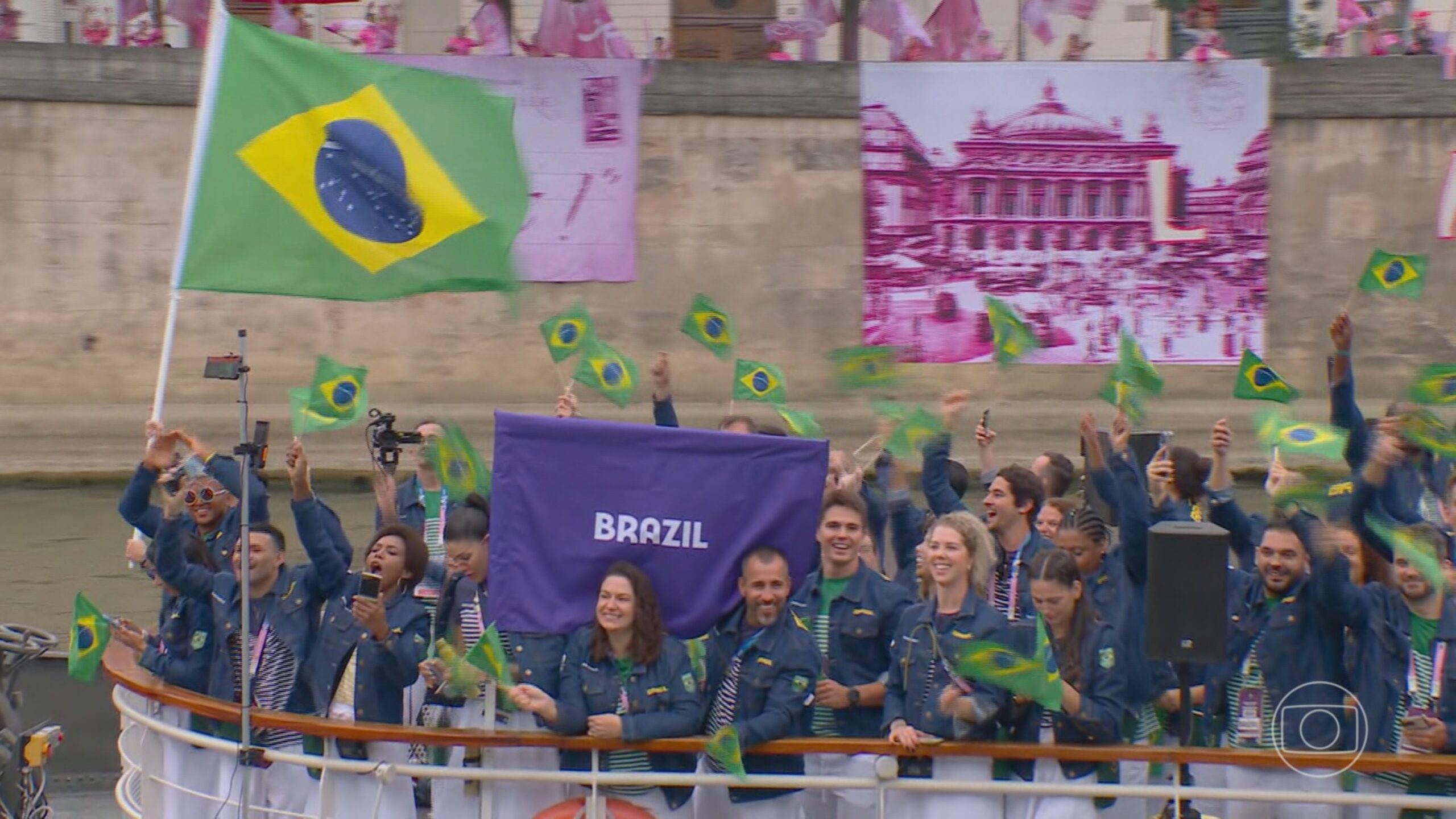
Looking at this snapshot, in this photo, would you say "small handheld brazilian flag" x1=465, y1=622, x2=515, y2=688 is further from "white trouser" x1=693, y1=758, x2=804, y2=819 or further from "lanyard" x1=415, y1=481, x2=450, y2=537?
"lanyard" x1=415, y1=481, x2=450, y2=537

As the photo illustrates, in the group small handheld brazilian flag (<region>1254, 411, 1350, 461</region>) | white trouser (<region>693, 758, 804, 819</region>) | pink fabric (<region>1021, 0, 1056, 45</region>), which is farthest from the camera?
pink fabric (<region>1021, 0, 1056, 45</region>)

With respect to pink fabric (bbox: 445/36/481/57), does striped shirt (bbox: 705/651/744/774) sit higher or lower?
lower

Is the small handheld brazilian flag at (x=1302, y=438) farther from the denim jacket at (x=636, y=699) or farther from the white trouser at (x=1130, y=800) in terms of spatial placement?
the denim jacket at (x=636, y=699)

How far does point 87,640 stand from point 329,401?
1.44m

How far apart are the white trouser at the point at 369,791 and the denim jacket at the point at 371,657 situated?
23 cm

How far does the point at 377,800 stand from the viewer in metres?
6.51

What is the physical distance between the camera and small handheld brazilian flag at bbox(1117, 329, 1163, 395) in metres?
8.02

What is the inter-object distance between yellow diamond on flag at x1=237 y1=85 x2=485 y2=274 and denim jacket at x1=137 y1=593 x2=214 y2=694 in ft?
4.66

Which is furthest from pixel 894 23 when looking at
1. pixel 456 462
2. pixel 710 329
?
pixel 456 462

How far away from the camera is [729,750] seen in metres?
6.23

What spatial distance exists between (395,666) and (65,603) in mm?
9773

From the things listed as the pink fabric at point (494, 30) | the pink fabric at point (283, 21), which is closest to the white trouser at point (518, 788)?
the pink fabric at point (283, 21)

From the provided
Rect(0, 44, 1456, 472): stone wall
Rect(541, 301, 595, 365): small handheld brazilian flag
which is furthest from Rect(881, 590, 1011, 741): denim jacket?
Rect(0, 44, 1456, 472): stone wall

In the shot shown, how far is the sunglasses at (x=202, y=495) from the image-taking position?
26.9 feet
